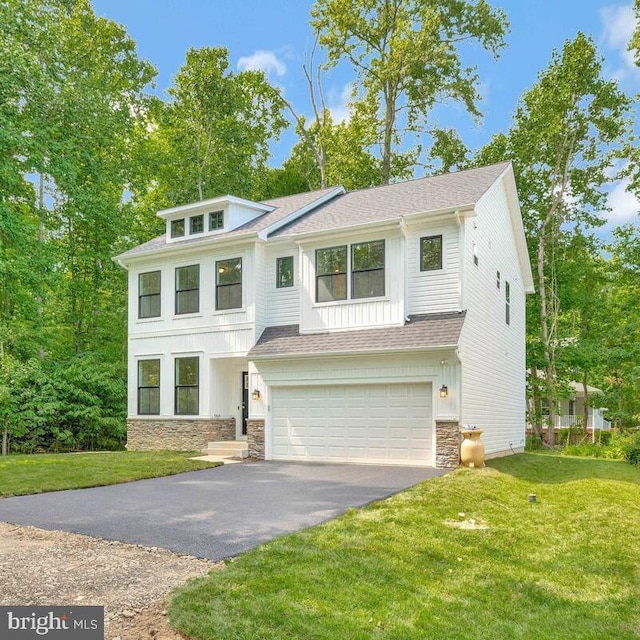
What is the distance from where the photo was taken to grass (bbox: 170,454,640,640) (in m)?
4.05

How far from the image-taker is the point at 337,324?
13953 millimetres

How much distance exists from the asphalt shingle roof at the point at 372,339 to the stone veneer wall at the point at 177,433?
291 cm

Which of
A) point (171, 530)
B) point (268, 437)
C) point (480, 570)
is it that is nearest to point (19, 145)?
point (268, 437)

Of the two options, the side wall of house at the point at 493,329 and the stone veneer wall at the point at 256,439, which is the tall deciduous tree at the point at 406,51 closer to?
the side wall of house at the point at 493,329

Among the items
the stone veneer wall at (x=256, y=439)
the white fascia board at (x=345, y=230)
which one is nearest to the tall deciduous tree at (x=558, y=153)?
the white fascia board at (x=345, y=230)

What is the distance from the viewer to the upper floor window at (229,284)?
51.3ft

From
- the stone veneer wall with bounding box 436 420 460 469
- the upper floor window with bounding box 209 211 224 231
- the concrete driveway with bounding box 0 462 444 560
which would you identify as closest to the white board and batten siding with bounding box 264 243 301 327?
the upper floor window with bounding box 209 211 224 231

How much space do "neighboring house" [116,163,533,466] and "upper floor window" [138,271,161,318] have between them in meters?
0.05

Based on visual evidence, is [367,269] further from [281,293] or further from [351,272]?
[281,293]

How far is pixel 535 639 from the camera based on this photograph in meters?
4.02

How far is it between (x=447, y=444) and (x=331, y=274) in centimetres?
488

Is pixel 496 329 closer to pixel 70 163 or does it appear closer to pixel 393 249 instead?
pixel 393 249

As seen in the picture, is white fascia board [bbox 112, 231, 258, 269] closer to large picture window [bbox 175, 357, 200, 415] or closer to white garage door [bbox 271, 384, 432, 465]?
large picture window [bbox 175, 357, 200, 415]

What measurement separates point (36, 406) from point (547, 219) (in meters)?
19.0
